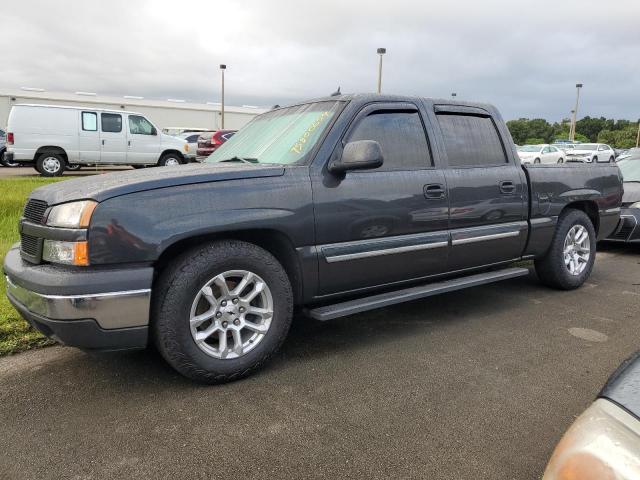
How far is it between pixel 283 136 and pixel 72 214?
1591mm

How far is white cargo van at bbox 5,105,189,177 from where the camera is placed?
13.1 metres

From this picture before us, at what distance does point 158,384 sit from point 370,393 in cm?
124

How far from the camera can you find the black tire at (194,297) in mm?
2746

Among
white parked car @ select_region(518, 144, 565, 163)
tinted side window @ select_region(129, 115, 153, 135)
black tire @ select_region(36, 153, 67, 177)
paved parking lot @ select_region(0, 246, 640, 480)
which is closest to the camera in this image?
paved parking lot @ select_region(0, 246, 640, 480)

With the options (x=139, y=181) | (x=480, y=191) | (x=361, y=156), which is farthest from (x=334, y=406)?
(x=480, y=191)

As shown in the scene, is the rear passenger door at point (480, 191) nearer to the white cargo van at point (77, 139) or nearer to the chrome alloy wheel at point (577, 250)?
the chrome alloy wheel at point (577, 250)

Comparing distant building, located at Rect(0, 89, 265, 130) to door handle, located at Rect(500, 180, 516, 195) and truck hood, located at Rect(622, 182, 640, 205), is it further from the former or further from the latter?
door handle, located at Rect(500, 180, 516, 195)

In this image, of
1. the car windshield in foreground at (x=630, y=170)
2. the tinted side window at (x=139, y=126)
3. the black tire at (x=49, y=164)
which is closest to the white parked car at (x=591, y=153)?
the car windshield in foreground at (x=630, y=170)

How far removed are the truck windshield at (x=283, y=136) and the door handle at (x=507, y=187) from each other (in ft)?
5.36

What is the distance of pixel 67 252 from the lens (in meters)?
2.62

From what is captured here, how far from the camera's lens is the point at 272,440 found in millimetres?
2412

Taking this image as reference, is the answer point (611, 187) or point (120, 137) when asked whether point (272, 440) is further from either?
point (120, 137)

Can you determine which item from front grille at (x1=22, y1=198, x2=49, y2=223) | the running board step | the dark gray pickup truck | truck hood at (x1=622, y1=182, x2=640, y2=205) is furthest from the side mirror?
truck hood at (x1=622, y1=182, x2=640, y2=205)

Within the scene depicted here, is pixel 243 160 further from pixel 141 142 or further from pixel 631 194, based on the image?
pixel 141 142
